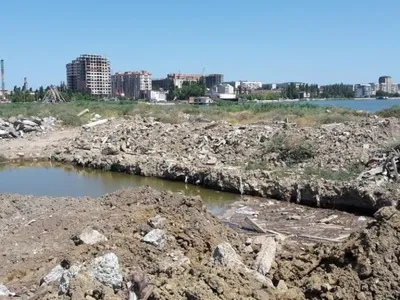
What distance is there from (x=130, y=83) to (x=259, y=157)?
13431 centimetres

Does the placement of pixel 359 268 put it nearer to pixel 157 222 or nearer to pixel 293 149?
pixel 157 222

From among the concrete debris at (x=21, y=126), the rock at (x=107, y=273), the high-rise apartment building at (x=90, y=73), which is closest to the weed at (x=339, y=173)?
the rock at (x=107, y=273)

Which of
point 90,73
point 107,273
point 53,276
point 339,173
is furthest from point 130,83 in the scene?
point 107,273

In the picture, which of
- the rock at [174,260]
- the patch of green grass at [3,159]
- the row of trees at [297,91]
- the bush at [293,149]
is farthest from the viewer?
the row of trees at [297,91]

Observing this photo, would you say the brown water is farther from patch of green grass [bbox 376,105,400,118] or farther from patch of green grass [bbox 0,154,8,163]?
patch of green grass [bbox 376,105,400,118]

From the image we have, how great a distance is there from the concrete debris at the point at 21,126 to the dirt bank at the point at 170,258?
1721 cm

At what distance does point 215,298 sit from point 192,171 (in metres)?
11.1

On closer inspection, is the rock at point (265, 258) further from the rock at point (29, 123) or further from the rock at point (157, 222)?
the rock at point (29, 123)

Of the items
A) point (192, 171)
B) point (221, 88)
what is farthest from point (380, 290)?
Result: point (221, 88)

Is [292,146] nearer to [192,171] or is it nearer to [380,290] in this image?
[192,171]

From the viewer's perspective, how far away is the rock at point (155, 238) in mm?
7254

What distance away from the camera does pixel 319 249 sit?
648 centimetres

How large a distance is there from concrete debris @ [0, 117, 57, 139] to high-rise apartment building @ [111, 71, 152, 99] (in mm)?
109457

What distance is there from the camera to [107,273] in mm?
5320
